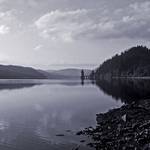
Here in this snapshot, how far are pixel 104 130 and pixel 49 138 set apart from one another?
8.20 meters

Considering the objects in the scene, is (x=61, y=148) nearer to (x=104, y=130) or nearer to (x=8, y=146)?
(x=8, y=146)

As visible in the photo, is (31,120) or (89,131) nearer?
(89,131)

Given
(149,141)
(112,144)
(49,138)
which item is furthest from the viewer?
(49,138)

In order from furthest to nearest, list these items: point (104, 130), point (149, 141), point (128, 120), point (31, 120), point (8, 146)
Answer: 1. point (31, 120)
2. point (128, 120)
3. point (104, 130)
4. point (8, 146)
5. point (149, 141)

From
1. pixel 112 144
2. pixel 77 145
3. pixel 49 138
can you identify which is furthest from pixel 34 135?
pixel 112 144

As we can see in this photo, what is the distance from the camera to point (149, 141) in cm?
2589

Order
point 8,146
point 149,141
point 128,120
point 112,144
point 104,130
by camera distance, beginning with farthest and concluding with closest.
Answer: point 128,120, point 104,130, point 8,146, point 112,144, point 149,141

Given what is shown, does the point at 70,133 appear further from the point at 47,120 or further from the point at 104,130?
the point at 47,120

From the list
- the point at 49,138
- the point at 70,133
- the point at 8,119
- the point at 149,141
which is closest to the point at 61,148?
the point at 49,138

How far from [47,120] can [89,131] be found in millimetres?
12666

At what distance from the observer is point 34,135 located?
3578 centimetres

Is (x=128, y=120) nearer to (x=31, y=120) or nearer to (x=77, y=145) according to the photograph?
(x=77, y=145)

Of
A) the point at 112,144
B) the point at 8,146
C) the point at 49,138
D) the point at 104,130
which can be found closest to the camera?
the point at 112,144

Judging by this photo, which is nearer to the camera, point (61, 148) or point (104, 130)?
point (61, 148)
